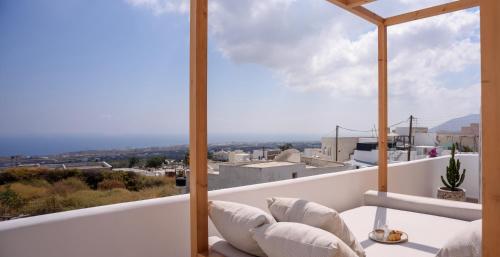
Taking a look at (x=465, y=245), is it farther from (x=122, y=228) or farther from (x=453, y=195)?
(x=453, y=195)

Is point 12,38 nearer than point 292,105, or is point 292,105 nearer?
point 12,38

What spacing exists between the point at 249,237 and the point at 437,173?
4.81 meters

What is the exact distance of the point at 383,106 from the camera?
11.6ft

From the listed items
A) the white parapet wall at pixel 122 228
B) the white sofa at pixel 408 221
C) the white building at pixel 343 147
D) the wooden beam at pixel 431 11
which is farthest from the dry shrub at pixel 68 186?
the white building at pixel 343 147

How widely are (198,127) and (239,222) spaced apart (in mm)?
558

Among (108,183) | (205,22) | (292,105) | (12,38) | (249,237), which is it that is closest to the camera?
(249,237)

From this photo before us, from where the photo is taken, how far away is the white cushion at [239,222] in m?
1.65

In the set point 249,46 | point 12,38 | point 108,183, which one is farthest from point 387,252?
point 249,46

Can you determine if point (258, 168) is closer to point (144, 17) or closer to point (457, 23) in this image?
point (144, 17)

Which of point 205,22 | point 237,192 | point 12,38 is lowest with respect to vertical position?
point 237,192

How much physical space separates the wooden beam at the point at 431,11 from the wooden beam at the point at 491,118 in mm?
2282

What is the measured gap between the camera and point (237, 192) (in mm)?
2346

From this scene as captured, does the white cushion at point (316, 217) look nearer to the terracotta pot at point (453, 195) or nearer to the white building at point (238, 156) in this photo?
the terracotta pot at point (453, 195)

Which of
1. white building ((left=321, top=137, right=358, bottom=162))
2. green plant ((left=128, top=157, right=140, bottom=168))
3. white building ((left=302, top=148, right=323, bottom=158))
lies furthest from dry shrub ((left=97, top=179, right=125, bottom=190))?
white building ((left=321, top=137, right=358, bottom=162))
